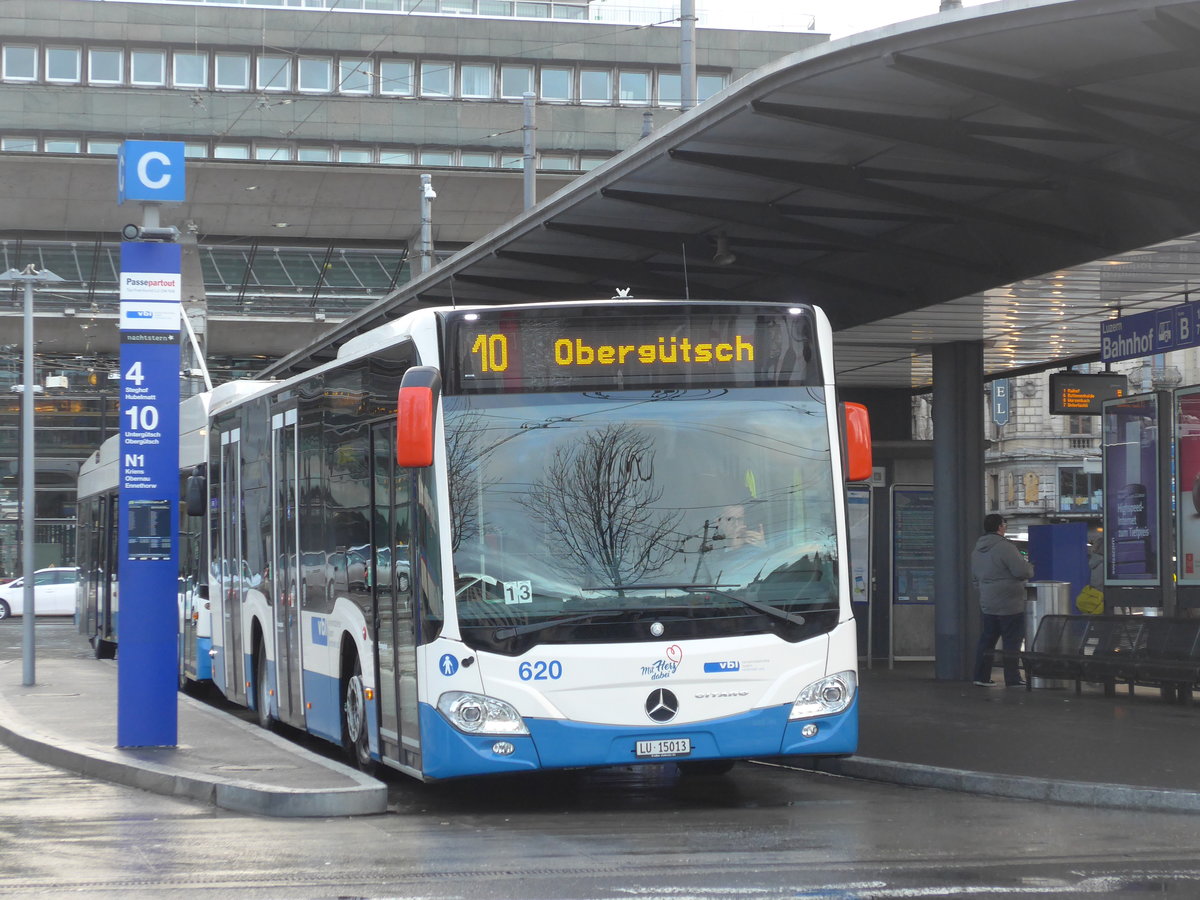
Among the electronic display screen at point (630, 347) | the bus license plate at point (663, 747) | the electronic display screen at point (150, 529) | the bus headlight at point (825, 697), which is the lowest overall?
the bus license plate at point (663, 747)

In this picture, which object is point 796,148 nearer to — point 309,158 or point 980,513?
point 980,513

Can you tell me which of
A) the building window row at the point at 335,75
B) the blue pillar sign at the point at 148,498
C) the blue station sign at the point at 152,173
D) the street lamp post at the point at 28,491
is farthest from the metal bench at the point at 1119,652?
the building window row at the point at 335,75

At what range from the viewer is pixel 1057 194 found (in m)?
14.0

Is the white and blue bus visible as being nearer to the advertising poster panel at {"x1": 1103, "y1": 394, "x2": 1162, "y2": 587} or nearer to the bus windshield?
the bus windshield

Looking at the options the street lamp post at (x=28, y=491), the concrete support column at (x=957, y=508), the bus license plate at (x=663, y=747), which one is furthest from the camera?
the street lamp post at (x=28, y=491)

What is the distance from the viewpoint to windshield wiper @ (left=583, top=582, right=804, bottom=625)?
9.56 meters

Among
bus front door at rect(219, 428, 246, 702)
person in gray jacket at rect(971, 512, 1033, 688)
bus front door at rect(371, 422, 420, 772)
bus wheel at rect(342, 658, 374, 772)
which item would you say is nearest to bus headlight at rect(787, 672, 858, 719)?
bus front door at rect(371, 422, 420, 772)

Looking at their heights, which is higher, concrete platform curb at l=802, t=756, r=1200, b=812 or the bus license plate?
the bus license plate

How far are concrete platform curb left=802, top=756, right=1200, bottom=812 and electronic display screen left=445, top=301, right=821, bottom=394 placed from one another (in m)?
2.74

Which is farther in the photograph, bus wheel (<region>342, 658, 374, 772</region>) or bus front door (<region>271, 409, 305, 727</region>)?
bus front door (<region>271, 409, 305, 727</region>)

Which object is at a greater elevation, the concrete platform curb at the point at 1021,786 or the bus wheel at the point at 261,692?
the bus wheel at the point at 261,692

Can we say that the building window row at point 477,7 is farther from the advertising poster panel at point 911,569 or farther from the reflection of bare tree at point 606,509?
the reflection of bare tree at point 606,509

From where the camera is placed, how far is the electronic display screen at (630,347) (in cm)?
984

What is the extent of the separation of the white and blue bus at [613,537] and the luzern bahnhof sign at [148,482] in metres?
2.62
